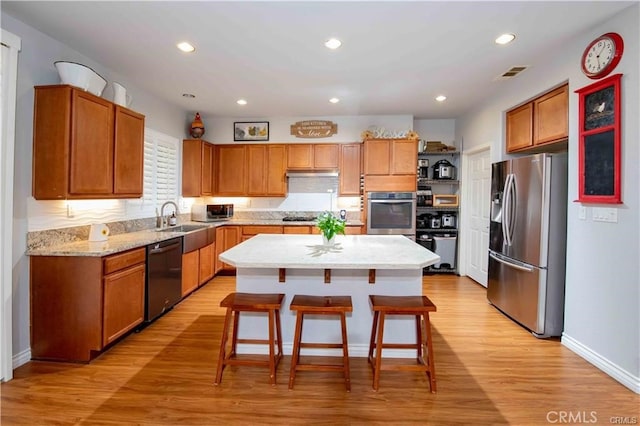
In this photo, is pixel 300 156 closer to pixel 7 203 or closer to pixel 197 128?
pixel 197 128

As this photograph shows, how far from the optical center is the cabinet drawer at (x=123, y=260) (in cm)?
258

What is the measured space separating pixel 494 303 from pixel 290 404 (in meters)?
2.83

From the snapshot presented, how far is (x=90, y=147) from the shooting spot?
2750 millimetres

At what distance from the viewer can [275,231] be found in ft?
16.8

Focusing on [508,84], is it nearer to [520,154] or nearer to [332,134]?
[520,154]

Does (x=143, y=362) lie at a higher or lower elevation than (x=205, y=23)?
lower

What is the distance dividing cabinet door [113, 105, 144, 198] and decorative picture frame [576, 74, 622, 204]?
157 inches

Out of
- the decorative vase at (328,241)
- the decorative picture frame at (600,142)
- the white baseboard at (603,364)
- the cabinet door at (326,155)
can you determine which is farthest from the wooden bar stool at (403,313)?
the cabinet door at (326,155)

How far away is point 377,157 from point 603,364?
11.6ft

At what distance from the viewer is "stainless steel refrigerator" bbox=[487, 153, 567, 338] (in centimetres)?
304

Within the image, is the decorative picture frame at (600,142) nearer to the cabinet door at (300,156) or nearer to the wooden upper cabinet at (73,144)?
the cabinet door at (300,156)


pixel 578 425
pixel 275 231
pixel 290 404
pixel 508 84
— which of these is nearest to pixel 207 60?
pixel 275 231

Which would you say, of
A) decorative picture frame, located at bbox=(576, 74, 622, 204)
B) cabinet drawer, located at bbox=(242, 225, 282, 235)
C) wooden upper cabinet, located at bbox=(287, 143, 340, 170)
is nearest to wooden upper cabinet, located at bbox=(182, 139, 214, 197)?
cabinet drawer, located at bbox=(242, 225, 282, 235)

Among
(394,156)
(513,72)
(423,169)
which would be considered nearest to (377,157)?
(394,156)
